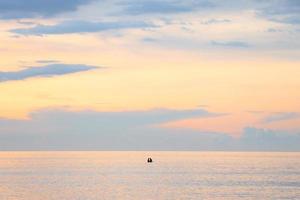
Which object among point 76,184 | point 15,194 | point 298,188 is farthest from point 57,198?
point 298,188

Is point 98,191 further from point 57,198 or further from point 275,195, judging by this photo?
point 275,195

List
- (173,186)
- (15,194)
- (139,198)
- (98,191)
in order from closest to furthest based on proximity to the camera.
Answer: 1. (139,198)
2. (15,194)
3. (98,191)
4. (173,186)

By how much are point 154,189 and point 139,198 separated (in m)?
15.6

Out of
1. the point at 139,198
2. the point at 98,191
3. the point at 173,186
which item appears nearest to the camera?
the point at 139,198

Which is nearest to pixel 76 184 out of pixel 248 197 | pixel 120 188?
pixel 120 188

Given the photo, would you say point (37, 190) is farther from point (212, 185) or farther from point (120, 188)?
point (212, 185)

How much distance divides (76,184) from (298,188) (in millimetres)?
41674

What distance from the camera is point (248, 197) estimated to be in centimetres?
8856

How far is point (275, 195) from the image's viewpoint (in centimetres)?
9225

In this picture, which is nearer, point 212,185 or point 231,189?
point 231,189

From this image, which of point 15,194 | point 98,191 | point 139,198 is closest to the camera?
point 139,198

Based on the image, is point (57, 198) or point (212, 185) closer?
point (57, 198)

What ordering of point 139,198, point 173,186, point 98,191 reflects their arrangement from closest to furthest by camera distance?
point 139,198, point 98,191, point 173,186

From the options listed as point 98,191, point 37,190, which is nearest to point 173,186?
point 98,191
